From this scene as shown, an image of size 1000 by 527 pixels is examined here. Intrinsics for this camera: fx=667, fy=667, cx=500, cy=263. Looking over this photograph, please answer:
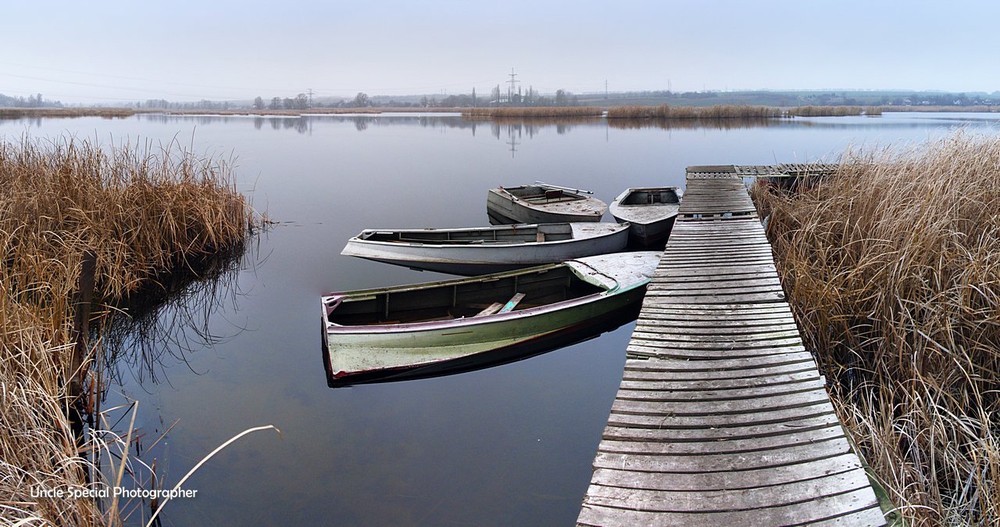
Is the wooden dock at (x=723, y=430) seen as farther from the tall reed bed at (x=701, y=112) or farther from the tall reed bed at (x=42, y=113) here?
the tall reed bed at (x=42, y=113)

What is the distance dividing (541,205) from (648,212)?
8.66 feet

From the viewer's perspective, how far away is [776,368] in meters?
4.60

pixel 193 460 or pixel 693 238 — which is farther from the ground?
pixel 693 238

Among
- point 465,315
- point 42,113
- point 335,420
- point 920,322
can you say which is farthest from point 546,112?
point 920,322

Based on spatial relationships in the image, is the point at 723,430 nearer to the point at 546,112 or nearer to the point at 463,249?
the point at 463,249

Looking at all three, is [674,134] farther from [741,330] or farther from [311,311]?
[741,330]

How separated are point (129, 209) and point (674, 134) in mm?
38057

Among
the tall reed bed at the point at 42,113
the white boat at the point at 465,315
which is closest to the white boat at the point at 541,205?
the white boat at the point at 465,315

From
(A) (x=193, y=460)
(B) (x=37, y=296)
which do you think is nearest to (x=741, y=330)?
(A) (x=193, y=460)

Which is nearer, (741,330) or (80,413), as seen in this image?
(741,330)

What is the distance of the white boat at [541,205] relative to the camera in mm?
13789

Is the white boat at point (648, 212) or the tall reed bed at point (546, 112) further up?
the tall reed bed at point (546, 112)

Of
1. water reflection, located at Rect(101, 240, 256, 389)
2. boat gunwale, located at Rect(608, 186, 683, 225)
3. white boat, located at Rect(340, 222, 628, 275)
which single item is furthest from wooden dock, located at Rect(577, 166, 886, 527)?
boat gunwale, located at Rect(608, 186, 683, 225)

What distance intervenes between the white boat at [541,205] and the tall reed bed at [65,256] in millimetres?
5755
